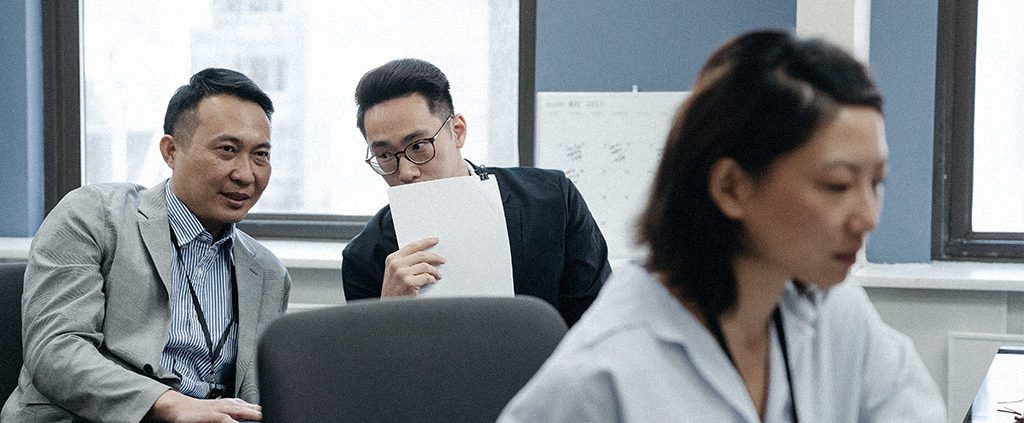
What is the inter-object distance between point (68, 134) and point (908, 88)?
9.22ft

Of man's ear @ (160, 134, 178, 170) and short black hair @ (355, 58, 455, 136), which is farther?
man's ear @ (160, 134, 178, 170)

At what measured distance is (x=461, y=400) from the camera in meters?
1.42

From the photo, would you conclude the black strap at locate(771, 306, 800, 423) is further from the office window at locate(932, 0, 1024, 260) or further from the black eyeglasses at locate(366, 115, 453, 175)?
the office window at locate(932, 0, 1024, 260)

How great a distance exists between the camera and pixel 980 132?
311cm

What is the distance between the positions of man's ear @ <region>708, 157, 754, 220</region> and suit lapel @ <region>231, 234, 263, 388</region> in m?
1.34

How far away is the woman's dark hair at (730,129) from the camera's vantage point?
2.98ft

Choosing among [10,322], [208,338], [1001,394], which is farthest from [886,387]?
[10,322]

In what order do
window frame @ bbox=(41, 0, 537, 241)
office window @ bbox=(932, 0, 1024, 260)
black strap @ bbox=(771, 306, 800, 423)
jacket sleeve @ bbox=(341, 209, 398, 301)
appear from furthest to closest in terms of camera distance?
window frame @ bbox=(41, 0, 537, 241), office window @ bbox=(932, 0, 1024, 260), jacket sleeve @ bbox=(341, 209, 398, 301), black strap @ bbox=(771, 306, 800, 423)

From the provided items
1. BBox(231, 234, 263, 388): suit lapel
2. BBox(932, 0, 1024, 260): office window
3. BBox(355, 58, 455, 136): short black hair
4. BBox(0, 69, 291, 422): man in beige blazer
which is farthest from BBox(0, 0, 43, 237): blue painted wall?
BBox(932, 0, 1024, 260): office window

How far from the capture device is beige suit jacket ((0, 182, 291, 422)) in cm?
186

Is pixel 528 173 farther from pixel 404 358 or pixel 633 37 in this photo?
pixel 633 37

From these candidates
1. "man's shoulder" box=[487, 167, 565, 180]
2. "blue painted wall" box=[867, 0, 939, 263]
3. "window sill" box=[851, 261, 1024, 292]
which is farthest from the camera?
"blue painted wall" box=[867, 0, 939, 263]

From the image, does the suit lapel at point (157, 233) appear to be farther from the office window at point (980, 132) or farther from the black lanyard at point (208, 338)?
the office window at point (980, 132)

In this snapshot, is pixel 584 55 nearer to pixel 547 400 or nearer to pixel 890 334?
pixel 890 334
